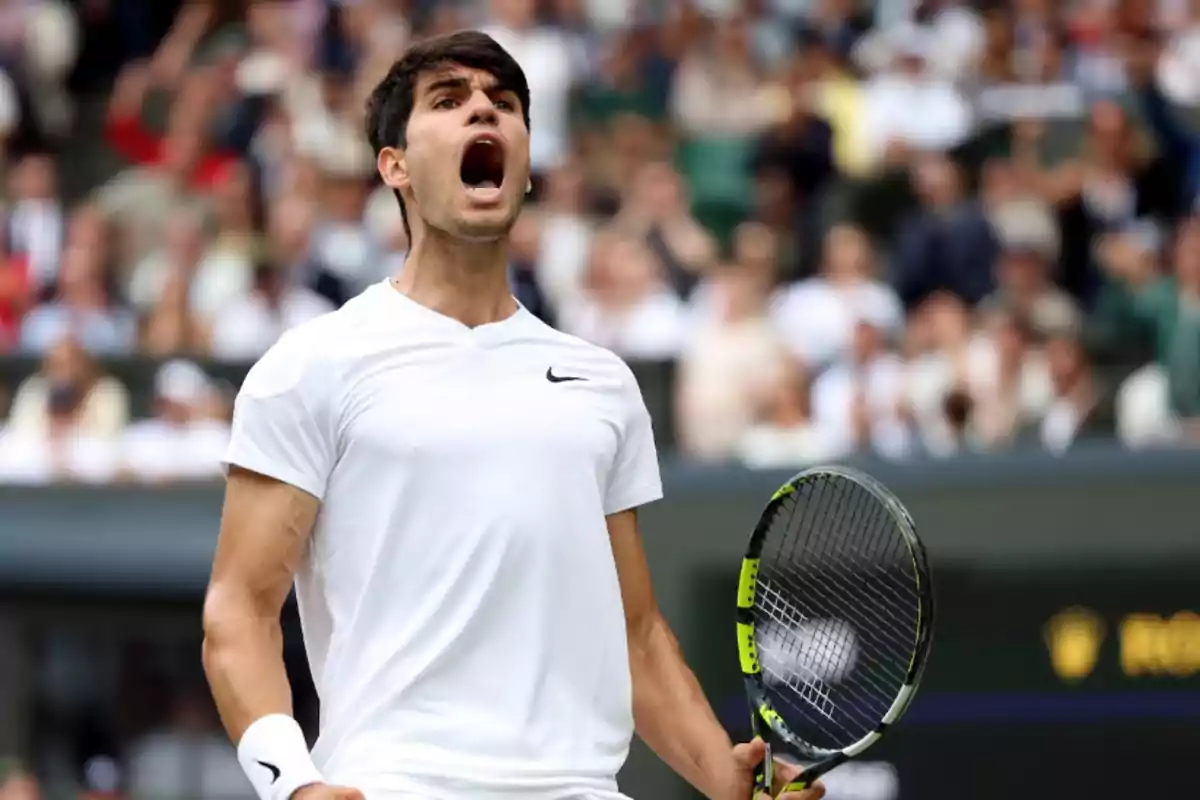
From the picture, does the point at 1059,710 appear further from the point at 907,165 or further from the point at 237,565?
the point at 237,565

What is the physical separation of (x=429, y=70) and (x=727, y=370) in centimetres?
527

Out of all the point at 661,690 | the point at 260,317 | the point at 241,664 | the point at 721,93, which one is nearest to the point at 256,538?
the point at 241,664

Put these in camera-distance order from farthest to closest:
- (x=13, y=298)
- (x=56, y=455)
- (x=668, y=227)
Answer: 1. (x=13, y=298)
2. (x=668, y=227)
3. (x=56, y=455)

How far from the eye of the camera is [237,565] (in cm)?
401

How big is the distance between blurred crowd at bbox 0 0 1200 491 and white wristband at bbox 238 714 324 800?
4.90 metres

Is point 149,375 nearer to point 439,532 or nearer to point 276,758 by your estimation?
point 439,532

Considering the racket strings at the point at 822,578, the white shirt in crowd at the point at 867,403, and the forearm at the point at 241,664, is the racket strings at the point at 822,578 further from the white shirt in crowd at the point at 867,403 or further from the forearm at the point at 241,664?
the white shirt in crowd at the point at 867,403

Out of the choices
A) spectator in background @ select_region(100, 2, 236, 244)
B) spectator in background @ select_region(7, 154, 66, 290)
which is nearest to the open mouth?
spectator in background @ select_region(7, 154, 66, 290)

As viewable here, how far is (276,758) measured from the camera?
3.88 meters

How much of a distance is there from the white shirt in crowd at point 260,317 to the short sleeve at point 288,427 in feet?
21.8

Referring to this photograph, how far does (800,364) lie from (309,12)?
461 cm

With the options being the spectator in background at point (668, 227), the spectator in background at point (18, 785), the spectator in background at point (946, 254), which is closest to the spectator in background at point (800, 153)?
the spectator in background at point (668, 227)

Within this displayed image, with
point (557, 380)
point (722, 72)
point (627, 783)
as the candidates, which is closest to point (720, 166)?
point (722, 72)

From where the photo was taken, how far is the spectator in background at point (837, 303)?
10109 mm
